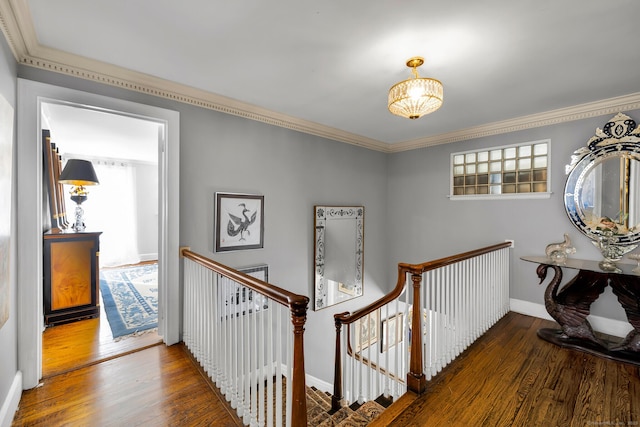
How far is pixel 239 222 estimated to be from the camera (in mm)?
3084

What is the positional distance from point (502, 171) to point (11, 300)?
4860 millimetres

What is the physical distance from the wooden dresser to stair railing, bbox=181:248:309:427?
1.53 m

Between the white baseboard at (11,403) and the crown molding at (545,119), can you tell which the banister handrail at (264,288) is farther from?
the crown molding at (545,119)

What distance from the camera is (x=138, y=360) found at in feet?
7.83

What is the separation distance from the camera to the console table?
2.40m

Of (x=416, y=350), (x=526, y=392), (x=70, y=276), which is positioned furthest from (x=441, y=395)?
(x=70, y=276)

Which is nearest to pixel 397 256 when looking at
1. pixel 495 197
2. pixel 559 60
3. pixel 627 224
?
pixel 495 197

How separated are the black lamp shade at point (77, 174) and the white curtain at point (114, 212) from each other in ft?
9.92

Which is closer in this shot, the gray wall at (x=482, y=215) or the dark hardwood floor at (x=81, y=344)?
the dark hardwood floor at (x=81, y=344)

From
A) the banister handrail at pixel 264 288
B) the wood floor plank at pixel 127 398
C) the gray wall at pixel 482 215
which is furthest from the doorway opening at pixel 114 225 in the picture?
the gray wall at pixel 482 215

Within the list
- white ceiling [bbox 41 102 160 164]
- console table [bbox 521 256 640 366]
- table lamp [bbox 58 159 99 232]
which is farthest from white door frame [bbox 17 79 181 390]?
console table [bbox 521 256 640 366]

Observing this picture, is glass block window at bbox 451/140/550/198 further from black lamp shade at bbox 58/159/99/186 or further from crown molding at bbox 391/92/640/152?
black lamp shade at bbox 58/159/99/186

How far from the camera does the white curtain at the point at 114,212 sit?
6.14 m

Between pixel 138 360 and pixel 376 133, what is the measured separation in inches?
151
